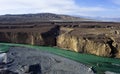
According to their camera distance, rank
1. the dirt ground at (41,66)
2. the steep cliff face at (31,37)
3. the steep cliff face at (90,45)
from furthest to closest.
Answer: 1. the steep cliff face at (31,37)
2. the steep cliff face at (90,45)
3. the dirt ground at (41,66)

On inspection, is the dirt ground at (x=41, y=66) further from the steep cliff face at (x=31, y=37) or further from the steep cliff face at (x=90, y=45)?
the steep cliff face at (x=31, y=37)

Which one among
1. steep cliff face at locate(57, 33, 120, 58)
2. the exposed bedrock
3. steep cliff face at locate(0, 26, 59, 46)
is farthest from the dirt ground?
steep cliff face at locate(0, 26, 59, 46)

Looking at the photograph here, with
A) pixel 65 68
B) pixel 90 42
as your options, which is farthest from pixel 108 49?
pixel 65 68

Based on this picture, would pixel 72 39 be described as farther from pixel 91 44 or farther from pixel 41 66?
pixel 41 66

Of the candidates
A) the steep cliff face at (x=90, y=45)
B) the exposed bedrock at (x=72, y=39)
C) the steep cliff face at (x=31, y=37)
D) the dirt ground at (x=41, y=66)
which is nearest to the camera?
the dirt ground at (x=41, y=66)

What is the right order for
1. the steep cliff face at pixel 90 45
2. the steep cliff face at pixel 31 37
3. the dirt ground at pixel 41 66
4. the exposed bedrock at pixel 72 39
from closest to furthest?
the dirt ground at pixel 41 66
the steep cliff face at pixel 90 45
the exposed bedrock at pixel 72 39
the steep cliff face at pixel 31 37

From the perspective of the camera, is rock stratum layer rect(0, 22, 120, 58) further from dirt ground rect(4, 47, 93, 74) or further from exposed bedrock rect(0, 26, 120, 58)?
dirt ground rect(4, 47, 93, 74)

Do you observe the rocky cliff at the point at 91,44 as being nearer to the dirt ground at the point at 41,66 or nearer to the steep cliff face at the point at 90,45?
the steep cliff face at the point at 90,45

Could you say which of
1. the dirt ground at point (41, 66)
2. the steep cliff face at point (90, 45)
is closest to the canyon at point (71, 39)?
the steep cliff face at point (90, 45)

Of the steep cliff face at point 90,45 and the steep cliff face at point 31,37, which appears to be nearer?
the steep cliff face at point 90,45
